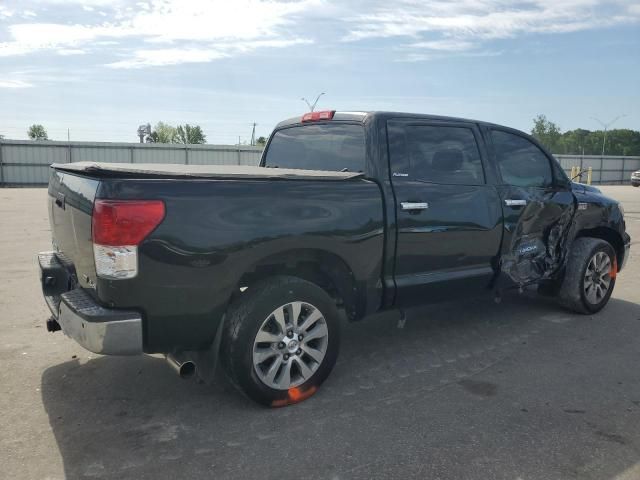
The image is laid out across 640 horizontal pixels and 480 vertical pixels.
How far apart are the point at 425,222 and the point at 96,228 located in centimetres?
223

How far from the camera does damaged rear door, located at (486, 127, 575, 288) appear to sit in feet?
15.6

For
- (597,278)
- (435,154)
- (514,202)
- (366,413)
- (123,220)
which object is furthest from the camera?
(597,278)

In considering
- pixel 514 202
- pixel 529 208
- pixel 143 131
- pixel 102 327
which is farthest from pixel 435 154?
pixel 143 131

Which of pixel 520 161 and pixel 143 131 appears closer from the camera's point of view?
pixel 520 161

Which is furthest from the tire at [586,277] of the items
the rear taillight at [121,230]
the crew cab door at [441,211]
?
the rear taillight at [121,230]

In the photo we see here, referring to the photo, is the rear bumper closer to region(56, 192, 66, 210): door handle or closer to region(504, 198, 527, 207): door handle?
region(56, 192, 66, 210): door handle

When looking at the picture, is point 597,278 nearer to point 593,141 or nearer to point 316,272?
point 316,272

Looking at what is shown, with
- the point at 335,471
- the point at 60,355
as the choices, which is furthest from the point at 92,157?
the point at 335,471

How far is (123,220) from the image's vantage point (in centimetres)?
286

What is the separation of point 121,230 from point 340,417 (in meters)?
1.67

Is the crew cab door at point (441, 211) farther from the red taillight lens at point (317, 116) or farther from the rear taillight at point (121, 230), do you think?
the rear taillight at point (121, 230)

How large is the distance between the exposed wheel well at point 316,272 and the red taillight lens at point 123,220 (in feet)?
2.25

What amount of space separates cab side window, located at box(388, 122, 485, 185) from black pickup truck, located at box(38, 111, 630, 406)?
0.01 meters

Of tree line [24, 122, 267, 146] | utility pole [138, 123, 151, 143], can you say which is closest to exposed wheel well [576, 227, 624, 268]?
utility pole [138, 123, 151, 143]
